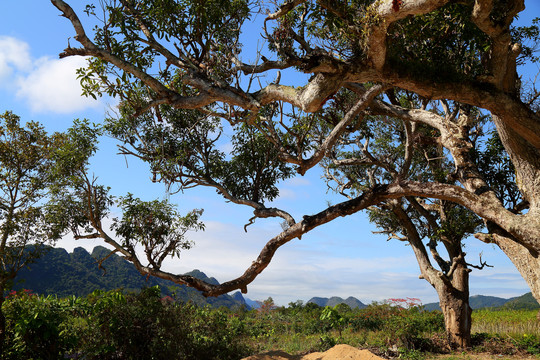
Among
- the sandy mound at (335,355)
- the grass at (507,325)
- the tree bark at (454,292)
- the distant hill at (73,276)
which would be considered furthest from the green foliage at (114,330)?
the distant hill at (73,276)

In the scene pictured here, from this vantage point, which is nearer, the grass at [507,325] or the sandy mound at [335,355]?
the sandy mound at [335,355]

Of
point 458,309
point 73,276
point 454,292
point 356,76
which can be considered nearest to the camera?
point 356,76

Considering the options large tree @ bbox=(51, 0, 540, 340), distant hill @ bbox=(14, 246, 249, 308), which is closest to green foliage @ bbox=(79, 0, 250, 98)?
large tree @ bbox=(51, 0, 540, 340)

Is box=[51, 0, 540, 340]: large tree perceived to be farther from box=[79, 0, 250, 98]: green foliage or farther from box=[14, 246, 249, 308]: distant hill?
box=[14, 246, 249, 308]: distant hill

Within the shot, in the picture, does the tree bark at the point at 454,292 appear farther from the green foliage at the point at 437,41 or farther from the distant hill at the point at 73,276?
the distant hill at the point at 73,276

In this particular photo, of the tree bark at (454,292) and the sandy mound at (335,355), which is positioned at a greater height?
the tree bark at (454,292)

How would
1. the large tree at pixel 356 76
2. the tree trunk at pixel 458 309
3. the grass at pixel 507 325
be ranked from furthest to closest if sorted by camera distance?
the grass at pixel 507 325 < the tree trunk at pixel 458 309 < the large tree at pixel 356 76

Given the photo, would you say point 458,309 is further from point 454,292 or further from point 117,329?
point 117,329

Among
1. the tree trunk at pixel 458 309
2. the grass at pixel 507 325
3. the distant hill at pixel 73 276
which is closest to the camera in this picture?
the tree trunk at pixel 458 309

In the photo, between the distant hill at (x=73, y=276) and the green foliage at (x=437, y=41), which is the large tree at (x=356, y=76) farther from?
the distant hill at (x=73, y=276)

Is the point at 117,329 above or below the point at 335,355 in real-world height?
above

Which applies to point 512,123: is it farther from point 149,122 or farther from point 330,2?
point 149,122

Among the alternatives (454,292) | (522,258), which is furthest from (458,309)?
(522,258)

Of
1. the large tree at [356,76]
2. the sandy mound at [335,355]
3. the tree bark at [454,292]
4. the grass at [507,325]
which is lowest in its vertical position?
the sandy mound at [335,355]
